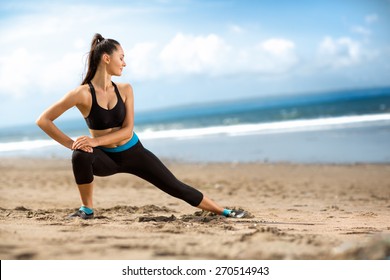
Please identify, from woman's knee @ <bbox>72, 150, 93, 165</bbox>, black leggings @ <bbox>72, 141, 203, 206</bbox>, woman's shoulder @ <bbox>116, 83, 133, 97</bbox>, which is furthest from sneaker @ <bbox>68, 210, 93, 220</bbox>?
woman's shoulder @ <bbox>116, 83, 133, 97</bbox>

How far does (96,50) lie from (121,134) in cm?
81

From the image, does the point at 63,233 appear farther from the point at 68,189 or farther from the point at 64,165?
the point at 64,165

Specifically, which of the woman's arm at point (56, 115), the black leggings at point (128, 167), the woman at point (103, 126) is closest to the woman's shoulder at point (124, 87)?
the woman at point (103, 126)

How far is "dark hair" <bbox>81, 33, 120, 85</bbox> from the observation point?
14.4ft

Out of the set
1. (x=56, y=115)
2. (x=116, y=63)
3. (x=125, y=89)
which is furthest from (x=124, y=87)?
(x=56, y=115)

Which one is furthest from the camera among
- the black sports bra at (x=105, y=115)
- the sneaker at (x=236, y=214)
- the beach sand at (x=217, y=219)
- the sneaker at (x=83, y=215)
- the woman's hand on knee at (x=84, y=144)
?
the sneaker at (x=236, y=214)

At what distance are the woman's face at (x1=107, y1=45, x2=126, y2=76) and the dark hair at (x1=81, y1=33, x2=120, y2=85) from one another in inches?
1.5

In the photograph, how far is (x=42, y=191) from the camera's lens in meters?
8.62

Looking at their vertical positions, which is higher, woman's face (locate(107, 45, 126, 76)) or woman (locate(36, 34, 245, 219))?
woman's face (locate(107, 45, 126, 76))

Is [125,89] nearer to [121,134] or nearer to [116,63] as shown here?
[116,63]

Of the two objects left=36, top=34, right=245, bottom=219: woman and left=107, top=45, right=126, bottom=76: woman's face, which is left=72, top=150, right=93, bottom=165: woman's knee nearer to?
left=36, top=34, right=245, bottom=219: woman

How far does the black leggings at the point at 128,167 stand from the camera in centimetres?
437

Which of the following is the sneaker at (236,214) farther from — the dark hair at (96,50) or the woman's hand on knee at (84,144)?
the dark hair at (96,50)
